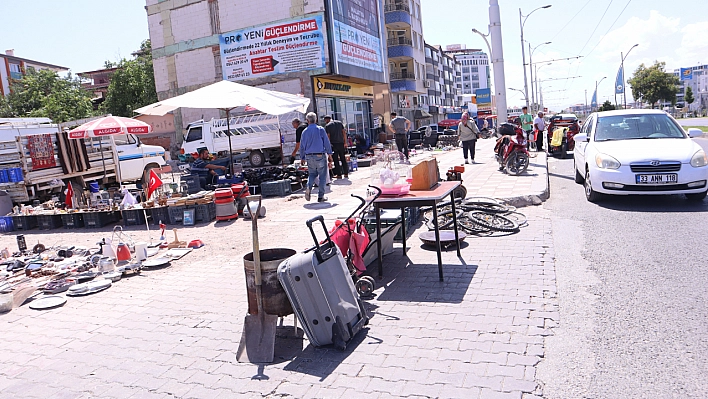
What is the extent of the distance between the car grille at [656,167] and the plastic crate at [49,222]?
1164 cm

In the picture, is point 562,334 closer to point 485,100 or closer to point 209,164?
point 209,164

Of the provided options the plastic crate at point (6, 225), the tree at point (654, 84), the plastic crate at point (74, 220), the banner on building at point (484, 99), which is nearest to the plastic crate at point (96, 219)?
the plastic crate at point (74, 220)

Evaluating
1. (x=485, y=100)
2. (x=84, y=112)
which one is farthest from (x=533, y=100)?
(x=84, y=112)

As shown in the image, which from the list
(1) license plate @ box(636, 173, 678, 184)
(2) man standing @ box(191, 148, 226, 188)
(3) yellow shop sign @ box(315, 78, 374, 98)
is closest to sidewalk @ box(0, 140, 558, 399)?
(1) license plate @ box(636, 173, 678, 184)

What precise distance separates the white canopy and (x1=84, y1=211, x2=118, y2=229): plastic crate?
9.25 feet

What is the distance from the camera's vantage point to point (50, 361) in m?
4.29

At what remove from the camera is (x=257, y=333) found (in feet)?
13.3

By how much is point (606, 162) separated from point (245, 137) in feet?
55.4

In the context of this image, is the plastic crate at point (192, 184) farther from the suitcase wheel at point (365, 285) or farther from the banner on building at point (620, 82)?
the banner on building at point (620, 82)

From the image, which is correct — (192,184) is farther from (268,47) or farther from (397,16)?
(397,16)

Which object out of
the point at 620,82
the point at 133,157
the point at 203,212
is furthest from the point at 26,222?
the point at 620,82

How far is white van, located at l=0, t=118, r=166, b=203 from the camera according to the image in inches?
530

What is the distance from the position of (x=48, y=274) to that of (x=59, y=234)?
399cm

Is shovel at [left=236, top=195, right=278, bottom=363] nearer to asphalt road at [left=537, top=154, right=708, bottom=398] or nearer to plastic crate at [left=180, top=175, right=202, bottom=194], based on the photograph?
asphalt road at [left=537, top=154, right=708, bottom=398]
